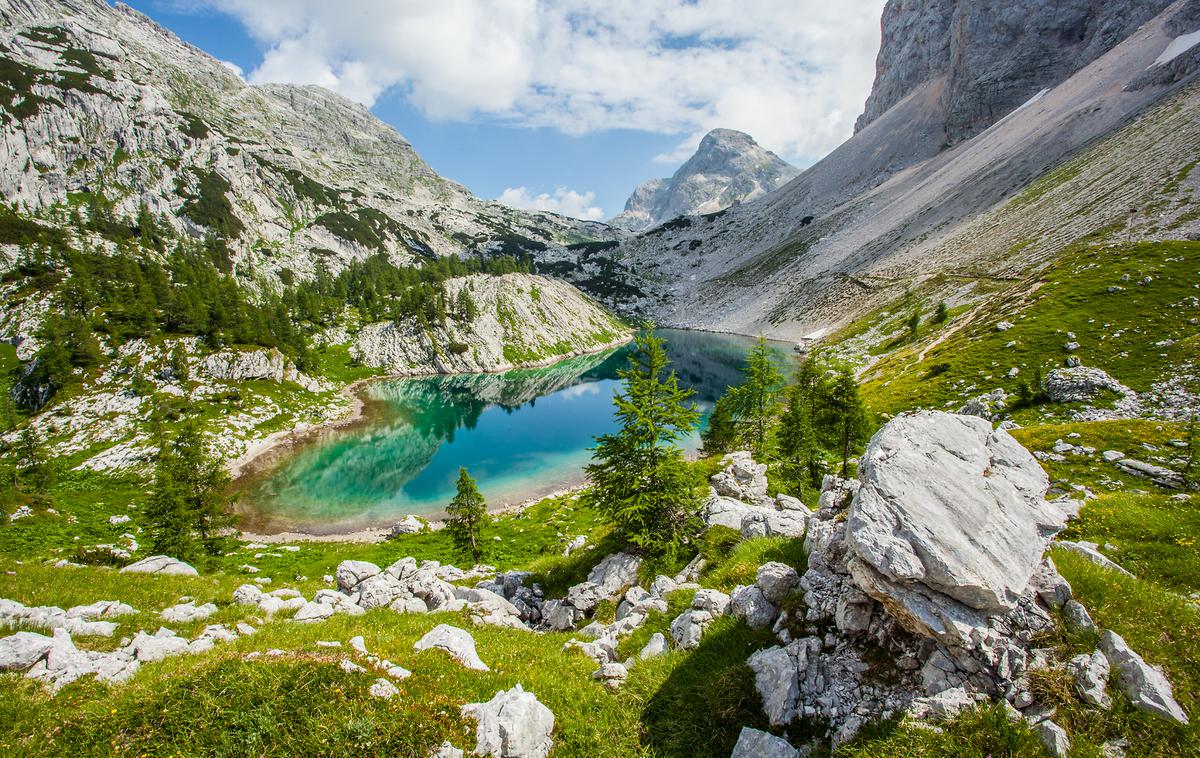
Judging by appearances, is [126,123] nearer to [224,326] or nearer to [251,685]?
[224,326]

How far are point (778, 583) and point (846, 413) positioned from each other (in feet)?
69.3

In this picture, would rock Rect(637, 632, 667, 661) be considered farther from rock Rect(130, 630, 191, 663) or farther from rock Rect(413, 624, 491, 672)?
rock Rect(130, 630, 191, 663)

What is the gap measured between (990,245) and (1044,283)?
1732 inches

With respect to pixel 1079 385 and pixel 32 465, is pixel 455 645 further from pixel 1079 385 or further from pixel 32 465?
pixel 32 465

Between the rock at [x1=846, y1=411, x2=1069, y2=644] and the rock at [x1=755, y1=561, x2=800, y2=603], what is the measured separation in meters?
3.05

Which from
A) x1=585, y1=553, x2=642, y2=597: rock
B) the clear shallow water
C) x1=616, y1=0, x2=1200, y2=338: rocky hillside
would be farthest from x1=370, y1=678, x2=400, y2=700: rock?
x1=616, y1=0, x2=1200, y2=338: rocky hillside

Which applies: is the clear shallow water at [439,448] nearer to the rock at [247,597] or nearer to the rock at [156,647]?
the rock at [247,597]

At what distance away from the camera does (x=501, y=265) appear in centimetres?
14975

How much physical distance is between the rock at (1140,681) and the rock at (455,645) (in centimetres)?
1110

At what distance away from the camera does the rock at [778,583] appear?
1060 cm

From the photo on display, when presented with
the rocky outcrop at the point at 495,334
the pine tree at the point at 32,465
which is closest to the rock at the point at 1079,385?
the pine tree at the point at 32,465

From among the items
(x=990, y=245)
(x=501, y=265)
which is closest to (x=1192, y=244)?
(x=990, y=245)

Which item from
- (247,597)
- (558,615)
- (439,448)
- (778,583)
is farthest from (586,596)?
(439,448)

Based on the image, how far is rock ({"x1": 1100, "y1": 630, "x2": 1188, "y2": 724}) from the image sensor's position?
19.2 ft
